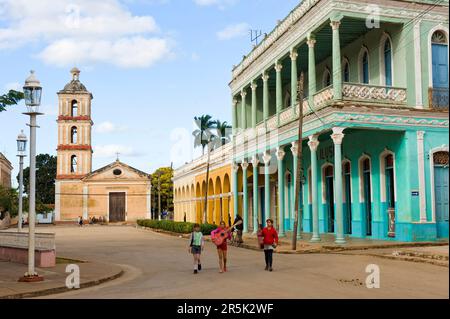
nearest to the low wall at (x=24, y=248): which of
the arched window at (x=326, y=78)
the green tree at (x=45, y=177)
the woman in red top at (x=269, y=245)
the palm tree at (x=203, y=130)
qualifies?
the woman in red top at (x=269, y=245)

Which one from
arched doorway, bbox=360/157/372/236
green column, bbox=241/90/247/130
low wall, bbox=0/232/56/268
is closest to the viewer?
low wall, bbox=0/232/56/268

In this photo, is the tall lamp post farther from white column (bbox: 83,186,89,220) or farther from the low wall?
white column (bbox: 83,186,89,220)

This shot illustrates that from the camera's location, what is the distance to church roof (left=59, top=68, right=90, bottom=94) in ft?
224

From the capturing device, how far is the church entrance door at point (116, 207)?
231ft

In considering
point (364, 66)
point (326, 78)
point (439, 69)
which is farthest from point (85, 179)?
point (439, 69)

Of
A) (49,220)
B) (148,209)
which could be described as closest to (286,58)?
Answer: (148,209)

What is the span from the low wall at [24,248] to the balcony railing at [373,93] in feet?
36.7

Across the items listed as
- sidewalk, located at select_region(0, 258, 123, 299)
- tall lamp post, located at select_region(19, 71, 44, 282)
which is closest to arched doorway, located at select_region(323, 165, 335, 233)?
sidewalk, located at select_region(0, 258, 123, 299)

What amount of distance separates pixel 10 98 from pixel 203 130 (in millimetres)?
36567

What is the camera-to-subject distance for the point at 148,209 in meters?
71.1

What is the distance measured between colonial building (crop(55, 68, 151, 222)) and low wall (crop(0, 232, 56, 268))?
50257 mm

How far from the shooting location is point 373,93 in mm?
20078

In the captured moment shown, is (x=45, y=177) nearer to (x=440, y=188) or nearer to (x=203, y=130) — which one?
(x=203, y=130)
